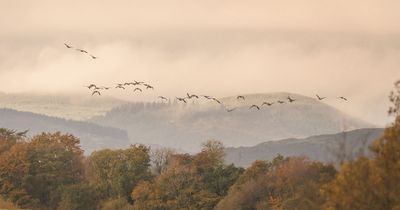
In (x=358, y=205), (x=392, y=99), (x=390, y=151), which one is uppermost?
(x=392, y=99)

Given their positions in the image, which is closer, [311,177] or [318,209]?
[318,209]

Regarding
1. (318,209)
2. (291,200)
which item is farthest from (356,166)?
(291,200)

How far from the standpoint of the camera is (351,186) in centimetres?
9500

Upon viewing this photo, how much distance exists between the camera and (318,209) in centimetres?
11444

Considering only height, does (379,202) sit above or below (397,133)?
below

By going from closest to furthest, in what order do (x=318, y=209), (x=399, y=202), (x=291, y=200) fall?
(x=399, y=202)
(x=318, y=209)
(x=291, y=200)

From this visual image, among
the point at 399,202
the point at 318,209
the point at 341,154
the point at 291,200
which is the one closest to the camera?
the point at 399,202

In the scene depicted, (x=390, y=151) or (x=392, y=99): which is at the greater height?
(x=392, y=99)

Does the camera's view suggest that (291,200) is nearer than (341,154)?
No

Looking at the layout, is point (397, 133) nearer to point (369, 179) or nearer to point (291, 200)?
point (369, 179)

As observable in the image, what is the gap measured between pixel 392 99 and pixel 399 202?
1470cm

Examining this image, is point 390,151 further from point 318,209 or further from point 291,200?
point 291,200

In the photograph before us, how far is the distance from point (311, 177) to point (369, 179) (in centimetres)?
8185

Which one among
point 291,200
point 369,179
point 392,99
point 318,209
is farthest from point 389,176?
Answer: point 291,200
